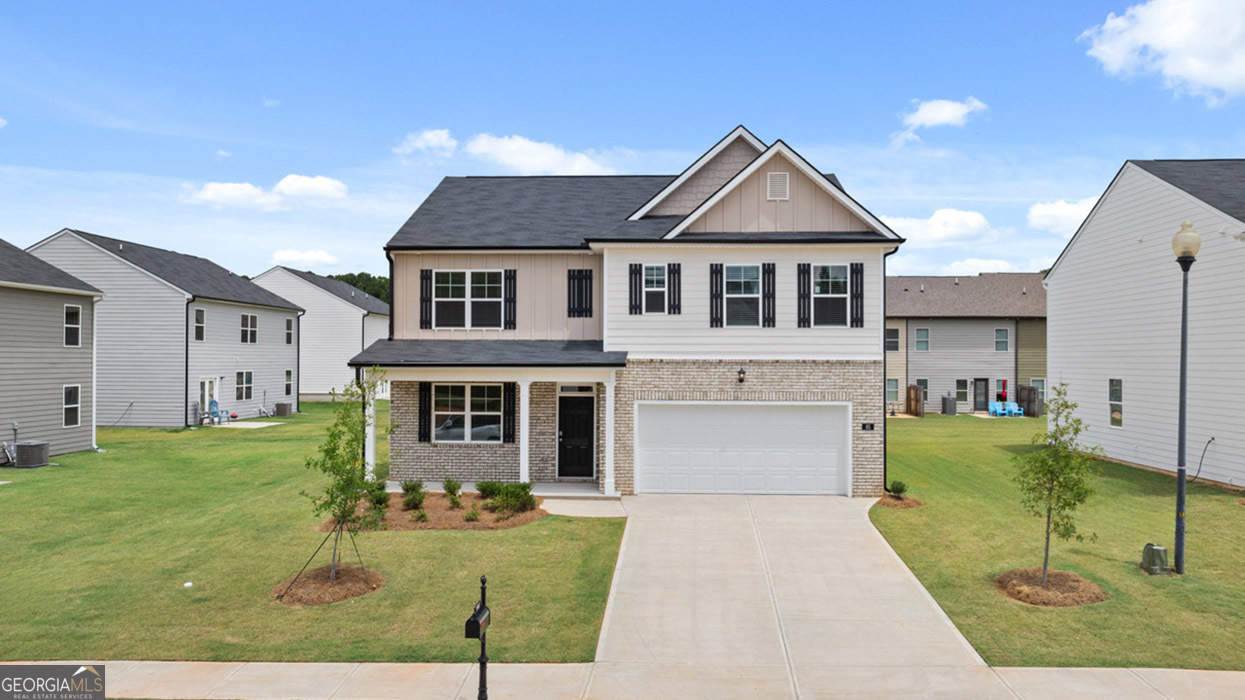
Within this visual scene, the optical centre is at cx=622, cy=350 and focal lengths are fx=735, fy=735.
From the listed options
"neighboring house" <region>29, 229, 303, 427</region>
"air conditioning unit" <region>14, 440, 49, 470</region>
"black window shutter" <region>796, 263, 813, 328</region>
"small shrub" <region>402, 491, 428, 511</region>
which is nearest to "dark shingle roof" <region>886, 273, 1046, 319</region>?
"black window shutter" <region>796, 263, 813, 328</region>

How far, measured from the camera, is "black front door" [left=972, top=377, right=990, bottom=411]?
129 feet

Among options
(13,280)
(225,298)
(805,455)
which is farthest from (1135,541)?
(225,298)

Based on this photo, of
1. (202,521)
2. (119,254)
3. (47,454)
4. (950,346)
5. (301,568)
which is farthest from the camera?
(950,346)

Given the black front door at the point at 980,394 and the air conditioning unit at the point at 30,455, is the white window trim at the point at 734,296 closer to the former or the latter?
the air conditioning unit at the point at 30,455

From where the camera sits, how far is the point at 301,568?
1127 cm

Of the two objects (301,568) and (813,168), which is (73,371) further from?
(813,168)

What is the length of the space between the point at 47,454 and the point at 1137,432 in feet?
104

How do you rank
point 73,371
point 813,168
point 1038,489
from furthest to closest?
point 73,371
point 813,168
point 1038,489

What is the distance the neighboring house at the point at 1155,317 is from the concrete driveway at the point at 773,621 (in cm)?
1125

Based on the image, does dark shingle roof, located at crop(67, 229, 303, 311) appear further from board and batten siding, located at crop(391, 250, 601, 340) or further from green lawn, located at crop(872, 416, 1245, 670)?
green lawn, located at crop(872, 416, 1245, 670)

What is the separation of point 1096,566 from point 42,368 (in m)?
27.9

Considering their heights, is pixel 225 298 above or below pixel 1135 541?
above

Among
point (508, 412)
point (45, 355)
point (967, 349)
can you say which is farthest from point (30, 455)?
point (967, 349)

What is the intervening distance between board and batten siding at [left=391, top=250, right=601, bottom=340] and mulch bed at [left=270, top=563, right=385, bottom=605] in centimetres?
833
